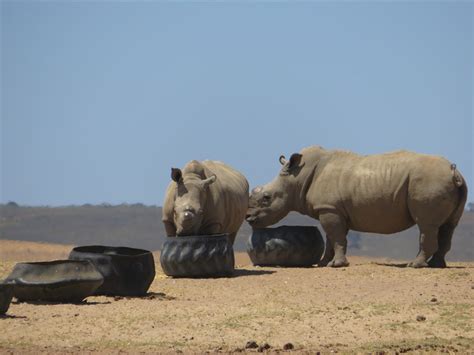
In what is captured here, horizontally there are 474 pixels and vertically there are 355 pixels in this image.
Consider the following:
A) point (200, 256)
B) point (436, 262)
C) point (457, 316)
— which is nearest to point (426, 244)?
point (436, 262)

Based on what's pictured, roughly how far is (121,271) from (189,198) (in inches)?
162

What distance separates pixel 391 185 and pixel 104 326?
8.55m

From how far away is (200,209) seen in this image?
1952cm

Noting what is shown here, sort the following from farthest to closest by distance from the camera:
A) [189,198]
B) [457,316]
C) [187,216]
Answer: [189,198] < [187,216] < [457,316]

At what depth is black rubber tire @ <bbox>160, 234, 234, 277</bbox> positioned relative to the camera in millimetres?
18500

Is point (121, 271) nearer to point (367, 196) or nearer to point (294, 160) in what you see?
point (367, 196)

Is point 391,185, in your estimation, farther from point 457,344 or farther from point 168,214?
point 457,344

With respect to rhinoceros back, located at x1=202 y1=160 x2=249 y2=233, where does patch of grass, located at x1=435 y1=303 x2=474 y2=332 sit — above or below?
below

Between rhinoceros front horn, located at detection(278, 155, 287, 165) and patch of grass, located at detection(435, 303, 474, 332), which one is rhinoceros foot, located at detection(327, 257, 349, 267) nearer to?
rhinoceros front horn, located at detection(278, 155, 287, 165)

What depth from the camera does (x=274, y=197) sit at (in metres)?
21.6

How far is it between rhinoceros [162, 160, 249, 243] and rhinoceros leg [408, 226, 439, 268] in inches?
136

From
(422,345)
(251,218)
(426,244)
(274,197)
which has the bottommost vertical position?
(422,345)

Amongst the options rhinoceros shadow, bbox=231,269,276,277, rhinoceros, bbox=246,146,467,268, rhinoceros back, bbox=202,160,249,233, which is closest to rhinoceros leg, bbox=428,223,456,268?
rhinoceros, bbox=246,146,467,268

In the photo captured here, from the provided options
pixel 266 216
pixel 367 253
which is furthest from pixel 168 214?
pixel 367 253
